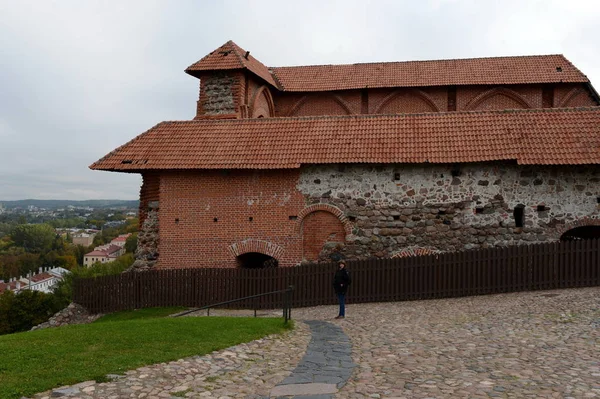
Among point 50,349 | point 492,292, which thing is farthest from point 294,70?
point 50,349

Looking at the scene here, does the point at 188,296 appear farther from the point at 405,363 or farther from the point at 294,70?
the point at 294,70

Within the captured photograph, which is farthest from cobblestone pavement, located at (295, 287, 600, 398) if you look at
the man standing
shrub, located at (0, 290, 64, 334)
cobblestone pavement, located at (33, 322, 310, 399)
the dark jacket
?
shrub, located at (0, 290, 64, 334)

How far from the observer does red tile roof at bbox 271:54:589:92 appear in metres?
23.2

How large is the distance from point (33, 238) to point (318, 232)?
369ft

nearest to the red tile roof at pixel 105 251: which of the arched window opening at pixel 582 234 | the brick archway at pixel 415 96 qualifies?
the brick archway at pixel 415 96

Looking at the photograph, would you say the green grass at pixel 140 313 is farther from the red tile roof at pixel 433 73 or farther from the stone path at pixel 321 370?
the red tile roof at pixel 433 73

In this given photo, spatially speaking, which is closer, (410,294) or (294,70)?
(410,294)

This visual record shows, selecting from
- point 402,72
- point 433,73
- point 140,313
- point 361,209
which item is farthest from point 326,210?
point 433,73

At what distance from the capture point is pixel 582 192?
Answer: 14727 mm

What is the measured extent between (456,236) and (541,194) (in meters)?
2.64

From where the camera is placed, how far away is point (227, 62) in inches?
866

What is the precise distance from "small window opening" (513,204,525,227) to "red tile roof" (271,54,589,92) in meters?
9.87

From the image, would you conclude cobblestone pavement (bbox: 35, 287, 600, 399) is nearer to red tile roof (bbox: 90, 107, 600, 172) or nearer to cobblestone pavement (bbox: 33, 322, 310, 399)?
cobblestone pavement (bbox: 33, 322, 310, 399)

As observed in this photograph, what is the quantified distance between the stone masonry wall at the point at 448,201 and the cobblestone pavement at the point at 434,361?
4.00m
